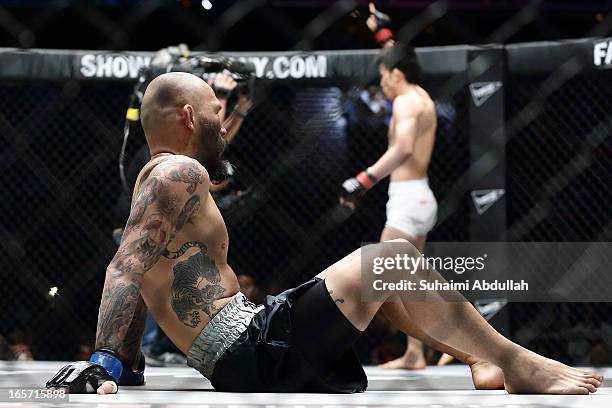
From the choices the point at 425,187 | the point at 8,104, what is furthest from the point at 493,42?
the point at 8,104

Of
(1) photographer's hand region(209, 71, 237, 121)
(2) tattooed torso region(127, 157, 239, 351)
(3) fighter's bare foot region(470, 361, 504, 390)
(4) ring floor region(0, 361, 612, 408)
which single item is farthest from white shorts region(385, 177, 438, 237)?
(2) tattooed torso region(127, 157, 239, 351)

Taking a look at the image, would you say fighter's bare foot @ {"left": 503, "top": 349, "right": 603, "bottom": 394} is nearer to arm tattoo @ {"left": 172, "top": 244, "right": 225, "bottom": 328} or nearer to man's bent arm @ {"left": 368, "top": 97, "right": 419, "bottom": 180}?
arm tattoo @ {"left": 172, "top": 244, "right": 225, "bottom": 328}

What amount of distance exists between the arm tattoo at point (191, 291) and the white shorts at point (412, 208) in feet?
4.91

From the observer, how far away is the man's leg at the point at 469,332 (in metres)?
1.86

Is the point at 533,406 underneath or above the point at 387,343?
above

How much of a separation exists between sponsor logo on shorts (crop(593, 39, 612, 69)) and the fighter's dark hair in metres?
0.59

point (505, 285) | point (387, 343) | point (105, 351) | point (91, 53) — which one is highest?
point (91, 53)

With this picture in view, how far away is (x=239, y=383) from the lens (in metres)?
1.91

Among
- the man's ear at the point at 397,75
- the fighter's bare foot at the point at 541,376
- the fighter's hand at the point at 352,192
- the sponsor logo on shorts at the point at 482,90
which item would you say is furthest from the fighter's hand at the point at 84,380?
the sponsor logo on shorts at the point at 482,90

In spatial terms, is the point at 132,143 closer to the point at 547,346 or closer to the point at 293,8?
the point at 293,8

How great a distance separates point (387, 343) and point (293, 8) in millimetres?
1471

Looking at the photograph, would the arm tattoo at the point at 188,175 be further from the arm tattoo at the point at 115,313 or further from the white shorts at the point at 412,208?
the white shorts at the point at 412,208

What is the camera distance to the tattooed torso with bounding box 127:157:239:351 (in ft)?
6.19

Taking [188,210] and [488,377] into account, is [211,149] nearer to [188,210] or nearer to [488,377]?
[188,210]
